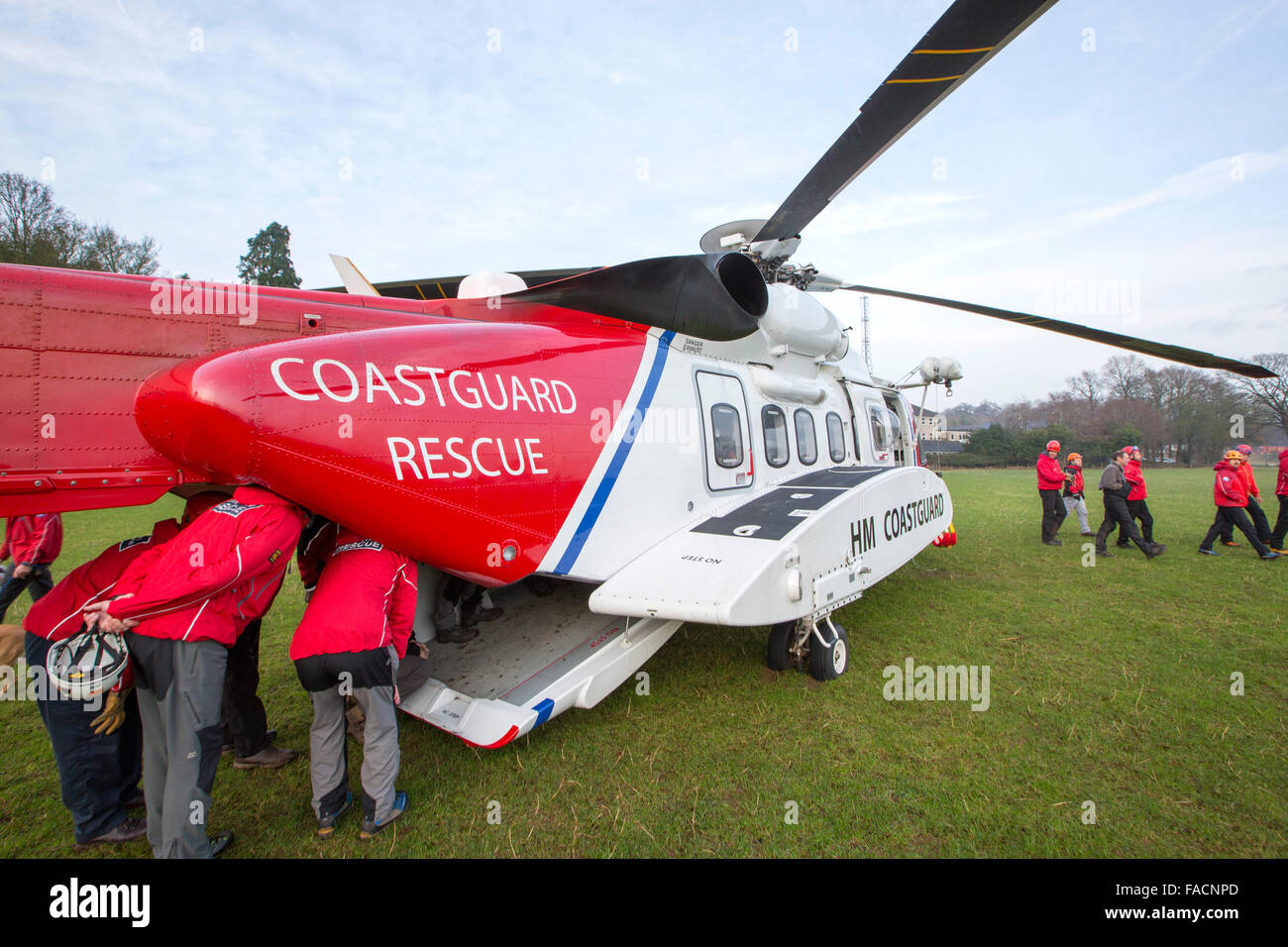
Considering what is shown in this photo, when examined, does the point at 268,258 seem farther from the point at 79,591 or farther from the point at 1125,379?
the point at 1125,379

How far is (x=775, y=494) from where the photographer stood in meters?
4.98

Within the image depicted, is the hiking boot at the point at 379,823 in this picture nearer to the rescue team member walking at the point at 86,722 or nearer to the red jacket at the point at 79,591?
the rescue team member walking at the point at 86,722

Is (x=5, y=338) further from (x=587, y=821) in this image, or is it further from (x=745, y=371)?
(x=745, y=371)

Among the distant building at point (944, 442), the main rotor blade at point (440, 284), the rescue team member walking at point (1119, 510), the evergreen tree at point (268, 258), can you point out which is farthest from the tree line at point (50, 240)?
the distant building at point (944, 442)

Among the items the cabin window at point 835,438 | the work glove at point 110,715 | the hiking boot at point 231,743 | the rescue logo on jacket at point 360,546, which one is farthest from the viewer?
the cabin window at point 835,438

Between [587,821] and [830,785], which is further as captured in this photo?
[830,785]

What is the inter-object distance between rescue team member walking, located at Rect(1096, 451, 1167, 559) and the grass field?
13.0 feet

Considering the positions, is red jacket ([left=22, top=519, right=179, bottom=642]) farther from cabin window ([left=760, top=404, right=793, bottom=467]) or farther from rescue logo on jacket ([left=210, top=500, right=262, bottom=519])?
cabin window ([left=760, top=404, right=793, bottom=467])

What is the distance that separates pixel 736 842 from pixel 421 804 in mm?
1819

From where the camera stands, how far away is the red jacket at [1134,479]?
9883mm

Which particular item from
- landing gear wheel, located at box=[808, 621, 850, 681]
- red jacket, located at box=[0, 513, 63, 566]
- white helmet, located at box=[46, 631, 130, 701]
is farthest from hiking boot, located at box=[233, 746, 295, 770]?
landing gear wheel, located at box=[808, 621, 850, 681]

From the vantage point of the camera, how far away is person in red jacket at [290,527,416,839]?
3014 mm
